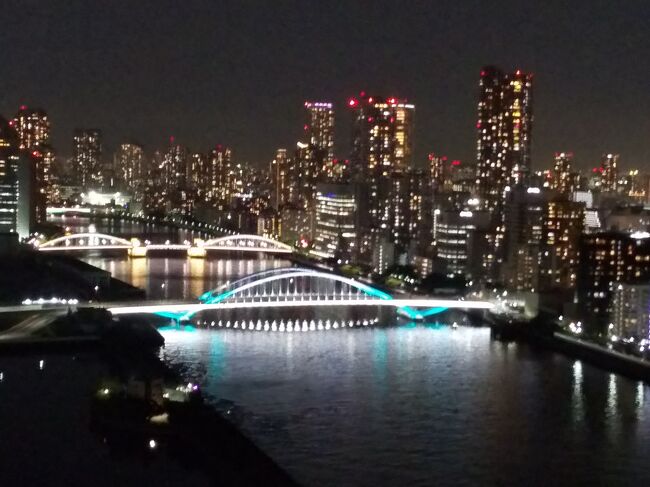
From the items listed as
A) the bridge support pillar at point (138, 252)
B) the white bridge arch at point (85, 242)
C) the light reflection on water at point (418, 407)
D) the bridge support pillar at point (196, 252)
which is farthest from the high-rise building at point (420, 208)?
the light reflection on water at point (418, 407)

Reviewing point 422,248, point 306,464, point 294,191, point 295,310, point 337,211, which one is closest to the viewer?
point 306,464

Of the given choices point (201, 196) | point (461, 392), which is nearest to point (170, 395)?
point (461, 392)

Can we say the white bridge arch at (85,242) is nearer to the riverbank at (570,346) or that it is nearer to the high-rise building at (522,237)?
the high-rise building at (522,237)

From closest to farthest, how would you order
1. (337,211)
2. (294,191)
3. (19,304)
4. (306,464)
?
(306,464)
(19,304)
(337,211)
(294,191)

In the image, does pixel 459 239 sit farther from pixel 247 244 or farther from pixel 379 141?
pixel 379 141

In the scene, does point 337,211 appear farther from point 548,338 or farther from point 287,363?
point 287,363

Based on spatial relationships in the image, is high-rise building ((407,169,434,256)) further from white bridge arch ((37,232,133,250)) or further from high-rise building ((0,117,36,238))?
high-rise building ((0,117,36,238))
